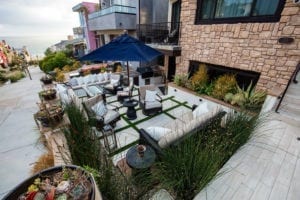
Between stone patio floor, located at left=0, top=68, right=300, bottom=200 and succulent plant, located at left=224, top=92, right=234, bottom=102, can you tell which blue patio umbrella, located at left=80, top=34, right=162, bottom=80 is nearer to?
stone patio floor, located at left=0, top=68, right=300, bottom=200

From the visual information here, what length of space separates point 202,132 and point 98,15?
13.3 metres

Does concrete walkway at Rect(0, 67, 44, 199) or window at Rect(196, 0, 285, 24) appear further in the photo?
window at Rect(196, 0, 285, 24)

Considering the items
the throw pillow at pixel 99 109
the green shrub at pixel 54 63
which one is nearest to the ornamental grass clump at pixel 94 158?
the throw pillow at pixel 99 109

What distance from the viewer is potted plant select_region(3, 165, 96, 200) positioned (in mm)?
1209

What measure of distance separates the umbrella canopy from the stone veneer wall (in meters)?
2.83

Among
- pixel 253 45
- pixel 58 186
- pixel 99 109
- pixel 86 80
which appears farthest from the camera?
pixel 86 80

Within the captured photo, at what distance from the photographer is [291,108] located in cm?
376

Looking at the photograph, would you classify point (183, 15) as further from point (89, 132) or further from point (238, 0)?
point (89, 132)

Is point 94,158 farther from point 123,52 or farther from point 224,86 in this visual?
point 224,86

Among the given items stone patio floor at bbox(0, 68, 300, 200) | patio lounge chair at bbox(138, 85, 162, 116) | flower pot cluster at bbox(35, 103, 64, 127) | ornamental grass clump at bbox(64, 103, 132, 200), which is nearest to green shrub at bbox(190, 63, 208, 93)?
stone patio floor at bbox(0, 68, 300, 200)

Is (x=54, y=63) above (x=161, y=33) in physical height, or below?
below

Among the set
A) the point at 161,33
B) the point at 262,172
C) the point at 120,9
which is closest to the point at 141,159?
the point at 262,172

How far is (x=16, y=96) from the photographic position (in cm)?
797

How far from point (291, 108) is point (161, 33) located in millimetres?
7446
